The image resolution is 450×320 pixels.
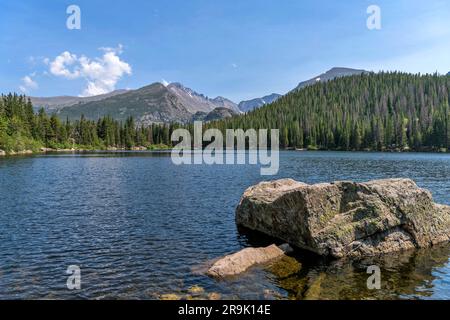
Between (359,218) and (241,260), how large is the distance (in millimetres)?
8526

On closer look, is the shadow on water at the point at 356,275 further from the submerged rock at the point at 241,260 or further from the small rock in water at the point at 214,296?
the small rock in water at the point at 214,296

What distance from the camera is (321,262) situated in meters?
21.0

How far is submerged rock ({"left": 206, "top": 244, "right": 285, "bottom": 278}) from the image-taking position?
19000 millimetres

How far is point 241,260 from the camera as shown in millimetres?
20156

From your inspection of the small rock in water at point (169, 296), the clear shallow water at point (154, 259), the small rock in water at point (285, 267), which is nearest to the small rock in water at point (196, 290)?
the clear shallow water at point (154, 259)

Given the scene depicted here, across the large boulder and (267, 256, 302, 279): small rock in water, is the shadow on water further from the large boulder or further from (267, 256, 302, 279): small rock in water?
the large boulder

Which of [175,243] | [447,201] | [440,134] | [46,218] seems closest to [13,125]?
[46,218]

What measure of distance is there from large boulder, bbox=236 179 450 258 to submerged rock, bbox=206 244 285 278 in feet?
8.70

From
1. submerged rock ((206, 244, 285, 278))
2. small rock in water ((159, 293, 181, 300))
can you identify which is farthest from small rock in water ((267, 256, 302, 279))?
small rock in water ((159, 293, 181, 300))

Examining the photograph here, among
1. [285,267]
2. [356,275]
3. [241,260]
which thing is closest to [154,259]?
[241,260]

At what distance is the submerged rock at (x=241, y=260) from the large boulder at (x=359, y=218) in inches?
104

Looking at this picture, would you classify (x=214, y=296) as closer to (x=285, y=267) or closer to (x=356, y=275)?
(x=285, y=267)

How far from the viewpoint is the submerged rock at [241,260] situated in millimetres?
19000
